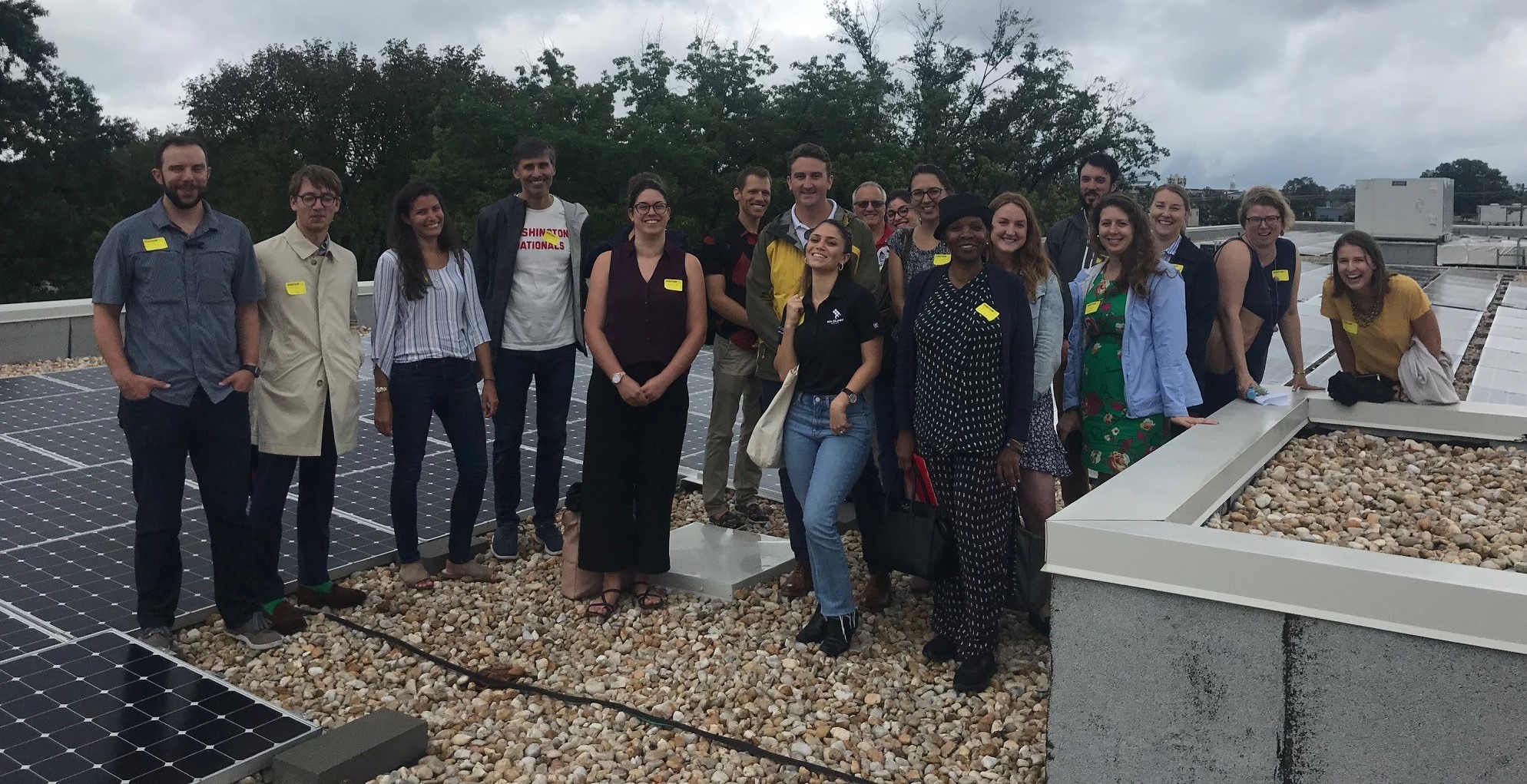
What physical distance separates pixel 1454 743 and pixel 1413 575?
418 mm

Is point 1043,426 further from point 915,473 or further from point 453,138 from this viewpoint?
point 453,138

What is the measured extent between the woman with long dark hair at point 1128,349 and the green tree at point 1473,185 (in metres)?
31.0

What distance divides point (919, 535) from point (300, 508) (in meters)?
2.56

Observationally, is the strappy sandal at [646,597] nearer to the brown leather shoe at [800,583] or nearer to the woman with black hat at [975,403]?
the brown leather shoe at [800,583]

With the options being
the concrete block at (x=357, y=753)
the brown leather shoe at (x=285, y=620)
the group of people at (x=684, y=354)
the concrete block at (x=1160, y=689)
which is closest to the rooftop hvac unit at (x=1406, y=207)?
the group of people at (x=684, y=354)

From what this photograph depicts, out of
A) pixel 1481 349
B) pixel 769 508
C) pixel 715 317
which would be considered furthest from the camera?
pixel 1481 349

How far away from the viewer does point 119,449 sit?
6.92 meters

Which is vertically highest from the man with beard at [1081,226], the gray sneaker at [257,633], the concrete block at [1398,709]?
the man with beard at [1081,226]

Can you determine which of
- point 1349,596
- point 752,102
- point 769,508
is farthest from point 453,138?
point 1349,596

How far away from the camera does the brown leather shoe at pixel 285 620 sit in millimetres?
4602

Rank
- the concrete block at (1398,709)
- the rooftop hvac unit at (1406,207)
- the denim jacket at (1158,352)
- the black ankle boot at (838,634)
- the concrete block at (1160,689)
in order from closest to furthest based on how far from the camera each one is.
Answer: the concrete block at (1398,709) < the concrete block at (1160,689) < the black ankle boot at (838,634) < the denim jacket at (1158,352) < the rooftop hvac unit at (1406,207)

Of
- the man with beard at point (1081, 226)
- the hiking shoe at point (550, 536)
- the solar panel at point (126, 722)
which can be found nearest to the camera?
the solar panel at point (126, 722)

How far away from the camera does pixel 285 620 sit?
4605 mm

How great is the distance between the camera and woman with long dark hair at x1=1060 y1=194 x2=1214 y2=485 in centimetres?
457
